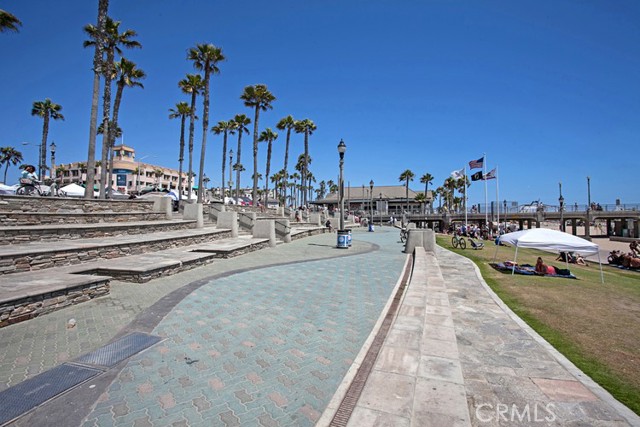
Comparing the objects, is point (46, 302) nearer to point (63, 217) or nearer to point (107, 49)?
point (63, 217)

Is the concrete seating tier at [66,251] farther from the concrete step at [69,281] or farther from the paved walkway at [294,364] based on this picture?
the paved walkway at [294,364]

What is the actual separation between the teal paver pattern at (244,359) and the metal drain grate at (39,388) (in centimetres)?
46

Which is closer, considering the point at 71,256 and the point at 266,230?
the point at 71,256

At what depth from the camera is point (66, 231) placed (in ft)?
35.3

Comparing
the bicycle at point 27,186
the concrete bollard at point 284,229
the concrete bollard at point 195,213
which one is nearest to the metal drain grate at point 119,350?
the concrete bollard at point 195,213

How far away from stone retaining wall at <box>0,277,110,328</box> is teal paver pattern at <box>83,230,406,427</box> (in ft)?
6.52

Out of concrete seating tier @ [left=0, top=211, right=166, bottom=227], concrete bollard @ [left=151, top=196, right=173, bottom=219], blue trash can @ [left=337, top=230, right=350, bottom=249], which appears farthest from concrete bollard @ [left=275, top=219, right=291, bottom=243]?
concrete seating tier @ [left=0, top=211, right=166, bottom=227]

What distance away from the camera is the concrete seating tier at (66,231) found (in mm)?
9305

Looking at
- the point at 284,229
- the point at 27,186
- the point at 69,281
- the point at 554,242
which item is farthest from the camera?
the point at 284,229

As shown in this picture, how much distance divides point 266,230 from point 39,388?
1492 cm

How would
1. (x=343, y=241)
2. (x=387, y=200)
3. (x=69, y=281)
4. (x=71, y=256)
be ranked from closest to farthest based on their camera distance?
(x=69, y=281)
(x=71, y=256)
(x=343, y=241)
(x=387, y=200)

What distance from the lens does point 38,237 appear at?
10.0 meters

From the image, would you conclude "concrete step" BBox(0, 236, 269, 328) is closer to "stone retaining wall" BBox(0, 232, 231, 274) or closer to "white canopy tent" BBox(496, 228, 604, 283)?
"stone retaining wall" BBox(0, 232, 231, 274)

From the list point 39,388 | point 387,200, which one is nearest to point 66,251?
point 39,388
